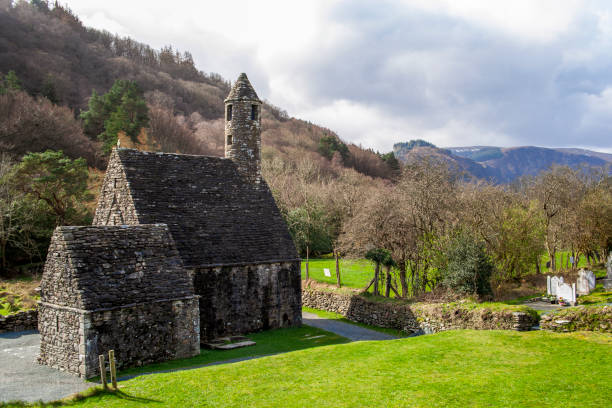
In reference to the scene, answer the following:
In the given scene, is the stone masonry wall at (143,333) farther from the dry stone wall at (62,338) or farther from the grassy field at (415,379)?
the grassy field at (415,379)

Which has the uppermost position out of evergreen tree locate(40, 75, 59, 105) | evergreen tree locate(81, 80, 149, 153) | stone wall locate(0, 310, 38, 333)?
evergreen tree locate(40, 75, 59, 105)

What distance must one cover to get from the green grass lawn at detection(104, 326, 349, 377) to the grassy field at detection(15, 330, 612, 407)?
2.32 m

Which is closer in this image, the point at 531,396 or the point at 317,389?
the point at 531,396

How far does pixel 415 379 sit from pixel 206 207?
14.0m

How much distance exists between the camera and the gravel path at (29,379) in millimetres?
13023

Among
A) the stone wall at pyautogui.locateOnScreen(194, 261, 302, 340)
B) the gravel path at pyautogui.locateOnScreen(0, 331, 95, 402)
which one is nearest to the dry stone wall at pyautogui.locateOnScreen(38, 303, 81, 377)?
the gravel path at pyautogui.locateOnScreen(0, 331, 95, 402)

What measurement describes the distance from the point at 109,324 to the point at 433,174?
2116cm

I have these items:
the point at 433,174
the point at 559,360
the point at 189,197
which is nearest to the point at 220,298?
the point at 189,197

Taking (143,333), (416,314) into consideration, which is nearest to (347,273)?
(416,314)

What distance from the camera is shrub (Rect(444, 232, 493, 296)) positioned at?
22766 millimetres

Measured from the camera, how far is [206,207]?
74.0 feet

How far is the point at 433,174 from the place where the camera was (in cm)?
2864

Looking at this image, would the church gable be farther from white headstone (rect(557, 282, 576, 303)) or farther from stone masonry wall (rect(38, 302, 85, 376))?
white headstone (rect(557, 282, 576, 303))

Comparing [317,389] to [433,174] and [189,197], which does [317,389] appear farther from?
[433,174]
